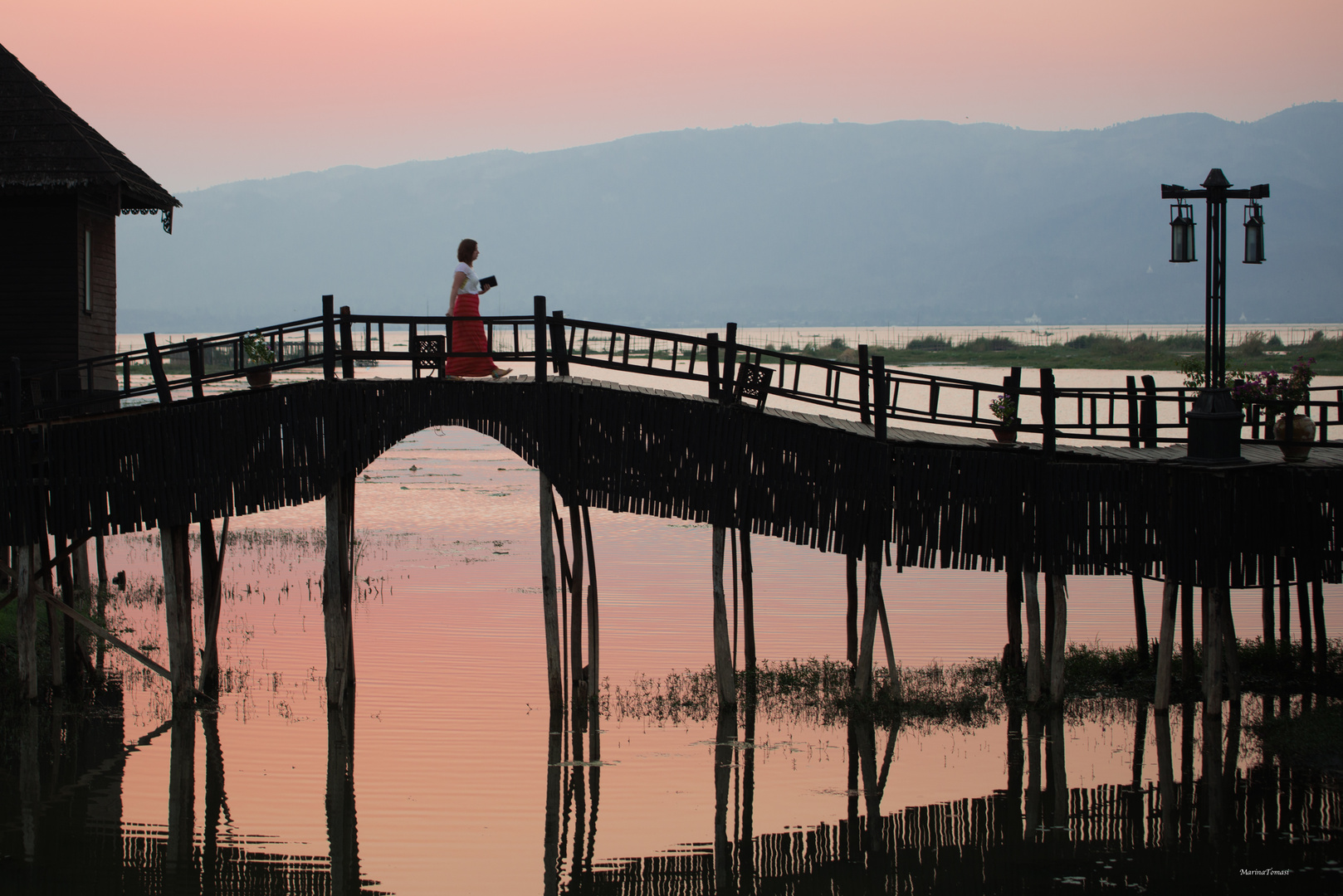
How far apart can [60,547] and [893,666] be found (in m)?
9.67

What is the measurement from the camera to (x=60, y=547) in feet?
53.7

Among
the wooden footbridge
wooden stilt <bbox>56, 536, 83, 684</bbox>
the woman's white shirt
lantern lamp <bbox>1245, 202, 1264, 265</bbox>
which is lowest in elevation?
wooden stilt <bbox>56, 536, 83, 684</bbox>

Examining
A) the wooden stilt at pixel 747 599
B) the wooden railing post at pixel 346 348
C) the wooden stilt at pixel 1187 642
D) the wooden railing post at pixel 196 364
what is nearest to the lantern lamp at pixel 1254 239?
the wooden stilt at pixel 1187 642

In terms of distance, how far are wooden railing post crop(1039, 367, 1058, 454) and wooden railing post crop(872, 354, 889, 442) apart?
1.61 meters

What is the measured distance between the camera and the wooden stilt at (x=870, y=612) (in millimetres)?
15023

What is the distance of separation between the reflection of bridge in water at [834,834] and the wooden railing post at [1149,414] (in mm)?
3390

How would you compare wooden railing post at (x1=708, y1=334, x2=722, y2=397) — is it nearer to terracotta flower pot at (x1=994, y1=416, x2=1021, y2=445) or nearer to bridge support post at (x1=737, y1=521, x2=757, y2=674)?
bridge support post at (x1=737, y1=521, x2=757, y2=674)

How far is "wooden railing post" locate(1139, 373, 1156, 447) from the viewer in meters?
15.6

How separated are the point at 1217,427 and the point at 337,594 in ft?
31.5

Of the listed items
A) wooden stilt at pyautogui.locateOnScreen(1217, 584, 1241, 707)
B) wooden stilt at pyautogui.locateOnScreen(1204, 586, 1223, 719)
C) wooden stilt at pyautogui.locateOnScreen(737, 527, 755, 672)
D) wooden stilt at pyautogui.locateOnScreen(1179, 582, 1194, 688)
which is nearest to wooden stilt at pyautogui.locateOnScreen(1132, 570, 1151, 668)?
wooden stilt at pyautogui.locateOnScreen(1179, 582, 1194, 688)

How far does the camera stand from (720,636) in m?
15.6

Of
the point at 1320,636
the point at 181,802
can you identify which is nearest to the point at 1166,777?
the point at 1320,636

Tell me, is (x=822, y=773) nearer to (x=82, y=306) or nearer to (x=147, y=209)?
(x=82, y=306)

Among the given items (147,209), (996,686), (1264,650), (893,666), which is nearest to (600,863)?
(893,666)
